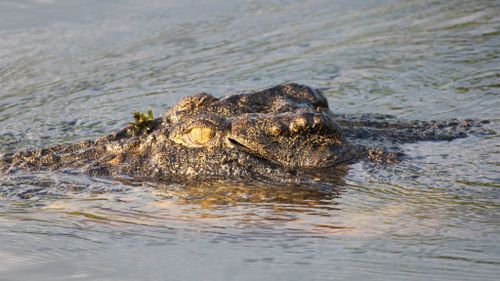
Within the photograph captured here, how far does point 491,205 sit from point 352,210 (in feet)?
2.92

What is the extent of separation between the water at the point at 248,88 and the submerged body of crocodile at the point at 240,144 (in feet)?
0.69

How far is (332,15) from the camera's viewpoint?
562 inches

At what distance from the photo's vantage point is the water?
5027 mm

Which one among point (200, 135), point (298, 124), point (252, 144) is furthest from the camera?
point (200, 135)

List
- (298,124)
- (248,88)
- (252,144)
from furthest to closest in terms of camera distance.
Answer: (248,88) → (252,144) → (298,124)

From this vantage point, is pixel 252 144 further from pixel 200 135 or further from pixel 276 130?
pixel 200 135

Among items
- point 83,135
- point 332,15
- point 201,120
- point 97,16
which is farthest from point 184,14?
point 201,120

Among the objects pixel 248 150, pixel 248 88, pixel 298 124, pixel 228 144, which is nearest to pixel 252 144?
pixel 248 150

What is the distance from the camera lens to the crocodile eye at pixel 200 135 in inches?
266

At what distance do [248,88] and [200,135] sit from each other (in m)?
3.88

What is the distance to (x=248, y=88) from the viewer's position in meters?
10.6

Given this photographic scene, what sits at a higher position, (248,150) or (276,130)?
(276,130)

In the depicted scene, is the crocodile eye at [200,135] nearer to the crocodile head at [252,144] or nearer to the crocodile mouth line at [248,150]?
the crocodile head at [252,144]

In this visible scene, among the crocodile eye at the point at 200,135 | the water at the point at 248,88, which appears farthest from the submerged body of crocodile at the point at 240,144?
the water at the point at 248,88
